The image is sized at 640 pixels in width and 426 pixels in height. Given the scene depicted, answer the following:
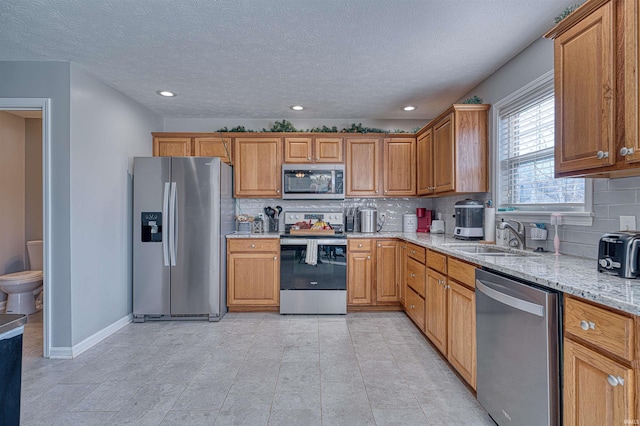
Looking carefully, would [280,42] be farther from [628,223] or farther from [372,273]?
[372,273]

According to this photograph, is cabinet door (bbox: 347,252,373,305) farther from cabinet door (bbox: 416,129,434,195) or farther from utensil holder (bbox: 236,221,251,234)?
utensil holder (bbox: 236,221,251,234)

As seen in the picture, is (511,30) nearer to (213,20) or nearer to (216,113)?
(213,20)

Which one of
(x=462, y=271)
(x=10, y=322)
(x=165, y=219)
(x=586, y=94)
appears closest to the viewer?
(x=10, y=322)

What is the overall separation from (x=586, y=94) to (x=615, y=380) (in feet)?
4.16

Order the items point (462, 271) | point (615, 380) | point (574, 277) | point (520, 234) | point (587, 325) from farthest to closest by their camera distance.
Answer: point (520, 234)
point (462, 271)
point (574, 277)
point (587, 325)
point (615, 380)

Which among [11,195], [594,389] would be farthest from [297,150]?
[11,195]

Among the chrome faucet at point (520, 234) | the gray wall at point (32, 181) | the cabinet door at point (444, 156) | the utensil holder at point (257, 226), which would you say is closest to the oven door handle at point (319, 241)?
the utensil holder at point (257, 226)

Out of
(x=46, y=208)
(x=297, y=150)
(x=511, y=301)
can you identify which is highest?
(x=297, y=150)

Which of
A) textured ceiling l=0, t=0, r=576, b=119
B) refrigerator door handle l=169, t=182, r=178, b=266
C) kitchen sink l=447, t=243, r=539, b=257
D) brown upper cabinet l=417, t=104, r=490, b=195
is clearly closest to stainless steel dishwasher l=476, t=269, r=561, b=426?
kitchen sink l=447, t=243, r=539, b=257

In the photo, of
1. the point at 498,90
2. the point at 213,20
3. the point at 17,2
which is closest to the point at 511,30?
the point at 498,90

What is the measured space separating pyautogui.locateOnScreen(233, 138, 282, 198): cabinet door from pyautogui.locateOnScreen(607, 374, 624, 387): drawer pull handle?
11.5 ft

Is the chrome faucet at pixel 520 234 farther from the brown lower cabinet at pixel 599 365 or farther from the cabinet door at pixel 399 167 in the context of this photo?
the cabinet door at pixel 399 167

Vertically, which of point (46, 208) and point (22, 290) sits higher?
point (46, 208)

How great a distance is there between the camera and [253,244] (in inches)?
145
